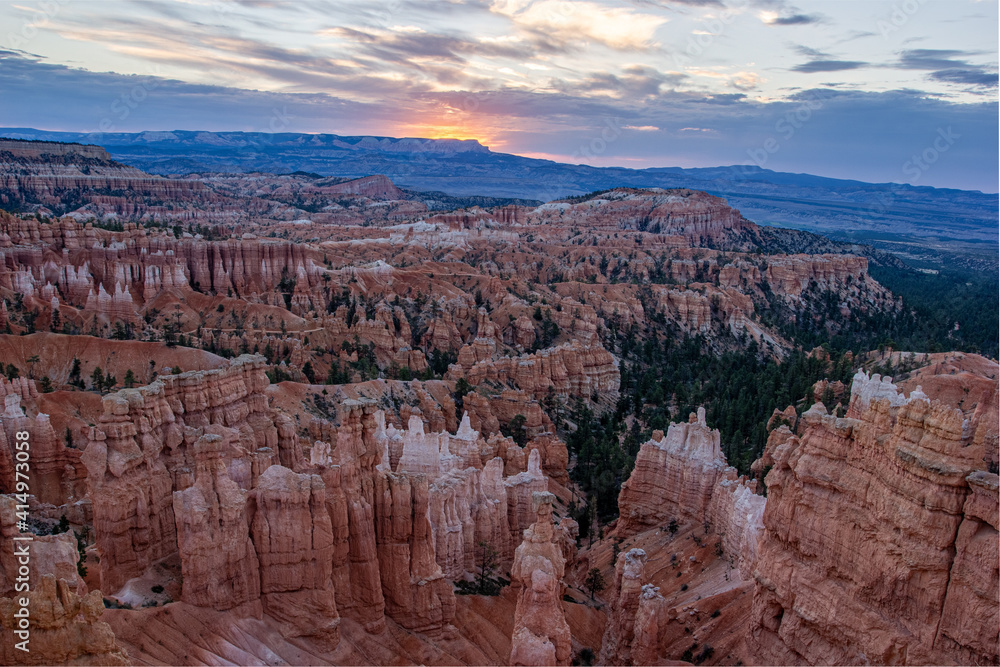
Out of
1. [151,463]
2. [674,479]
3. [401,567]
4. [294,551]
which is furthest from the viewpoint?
[674,479]

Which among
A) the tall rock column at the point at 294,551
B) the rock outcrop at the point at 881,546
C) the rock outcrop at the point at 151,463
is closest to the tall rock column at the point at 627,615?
the rock outcrop at the point at 881,546

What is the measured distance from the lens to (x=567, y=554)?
31688 mm

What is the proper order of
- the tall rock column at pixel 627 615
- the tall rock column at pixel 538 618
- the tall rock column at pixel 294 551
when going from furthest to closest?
the tall rock column at pixel 627 615 → the tall rock column at pixel 294 551 → the tall rock column at pixel 538 618

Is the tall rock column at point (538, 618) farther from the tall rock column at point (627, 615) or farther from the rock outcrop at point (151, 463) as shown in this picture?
the rock outcrop at point (151, 463)

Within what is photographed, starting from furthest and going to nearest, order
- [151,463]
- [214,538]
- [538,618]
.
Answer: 1. [151,463]
2. [214,538]
3. [538,618]

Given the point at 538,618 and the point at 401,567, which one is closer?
the point at 538,618

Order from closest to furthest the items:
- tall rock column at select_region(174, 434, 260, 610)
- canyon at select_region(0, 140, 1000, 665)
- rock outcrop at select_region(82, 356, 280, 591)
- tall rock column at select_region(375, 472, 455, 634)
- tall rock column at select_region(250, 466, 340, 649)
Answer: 1. canyon at select_region(0, 140, 1000, 665)
2. tall rock column at select_region(174, 434, 260, 610)
3. tall rock column at select_region(250, 466, 340, 649)
4. rock outcrop at select_region(82, 356, 280, 591)
5. tall rock column at select_region(375, 472, 455, 634)

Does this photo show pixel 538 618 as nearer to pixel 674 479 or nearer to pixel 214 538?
pixel 214 538

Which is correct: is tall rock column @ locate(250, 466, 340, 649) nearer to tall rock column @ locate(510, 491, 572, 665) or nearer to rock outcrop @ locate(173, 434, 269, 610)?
rock outcrop @ locate(173, 434, 269, 610)

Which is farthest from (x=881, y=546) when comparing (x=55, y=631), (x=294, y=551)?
(x=55, y=631)

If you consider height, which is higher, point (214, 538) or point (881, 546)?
point (881, 546)

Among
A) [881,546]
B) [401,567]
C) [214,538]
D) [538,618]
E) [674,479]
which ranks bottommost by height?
[674,479]

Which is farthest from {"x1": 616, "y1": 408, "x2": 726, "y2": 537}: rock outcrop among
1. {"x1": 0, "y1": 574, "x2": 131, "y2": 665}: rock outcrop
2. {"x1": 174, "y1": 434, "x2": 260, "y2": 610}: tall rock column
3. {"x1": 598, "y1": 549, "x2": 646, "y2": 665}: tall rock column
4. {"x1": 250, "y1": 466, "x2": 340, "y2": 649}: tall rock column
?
{"x1": 0, "y1": 574, "x2": 131, "y2": 665}: rock outcrop

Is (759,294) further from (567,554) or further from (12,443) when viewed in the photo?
(12,443)
